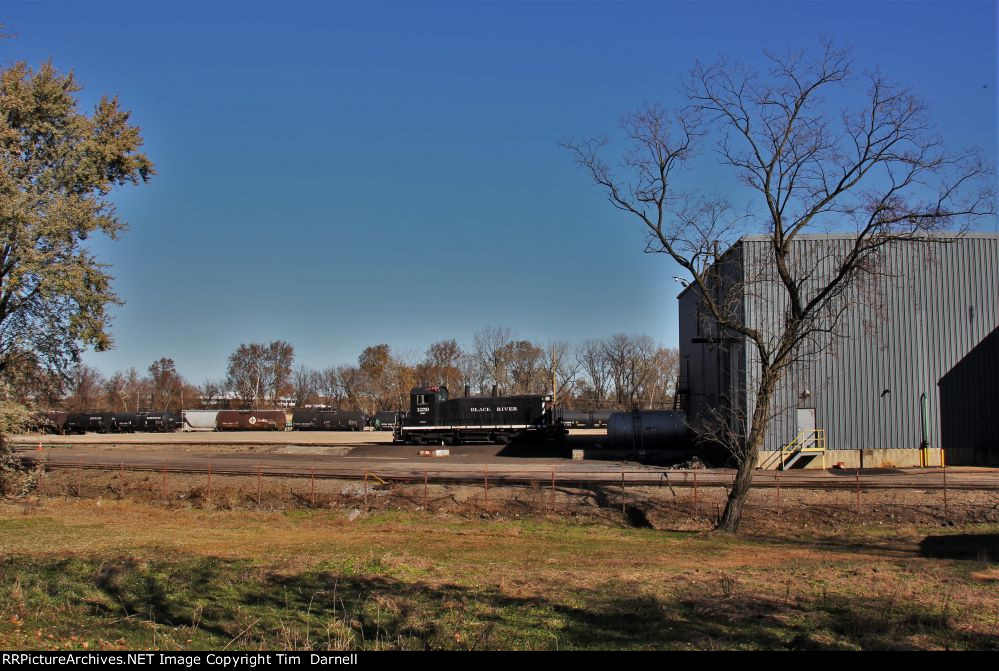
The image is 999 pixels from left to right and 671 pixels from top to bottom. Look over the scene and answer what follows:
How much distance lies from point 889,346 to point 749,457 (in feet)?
56.3

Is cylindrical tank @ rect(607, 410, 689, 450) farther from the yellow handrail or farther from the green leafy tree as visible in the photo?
the green leafy tree

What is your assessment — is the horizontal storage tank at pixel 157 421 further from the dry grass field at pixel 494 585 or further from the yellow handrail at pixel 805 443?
the yellow handrail at pixel 805 443

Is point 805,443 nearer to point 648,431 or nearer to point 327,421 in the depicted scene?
point 648,431

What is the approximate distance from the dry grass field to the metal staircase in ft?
31.6

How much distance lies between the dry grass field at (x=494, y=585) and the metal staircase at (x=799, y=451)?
9.63m

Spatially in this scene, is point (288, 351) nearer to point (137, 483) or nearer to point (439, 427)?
point (439, 427)

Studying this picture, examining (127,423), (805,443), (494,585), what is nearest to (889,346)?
(805,443)

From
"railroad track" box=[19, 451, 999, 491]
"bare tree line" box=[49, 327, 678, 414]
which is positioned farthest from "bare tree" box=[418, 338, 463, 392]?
"railroad track" box=[19, 451, 999, 491]

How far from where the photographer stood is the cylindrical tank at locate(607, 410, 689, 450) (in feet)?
151

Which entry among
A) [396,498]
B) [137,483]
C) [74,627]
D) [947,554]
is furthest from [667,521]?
[137,483]

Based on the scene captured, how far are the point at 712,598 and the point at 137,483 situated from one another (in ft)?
102

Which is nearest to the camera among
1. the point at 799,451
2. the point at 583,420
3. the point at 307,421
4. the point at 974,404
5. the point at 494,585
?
the point at 494,585

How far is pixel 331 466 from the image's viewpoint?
40031mm

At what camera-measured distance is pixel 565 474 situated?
33.9 m
